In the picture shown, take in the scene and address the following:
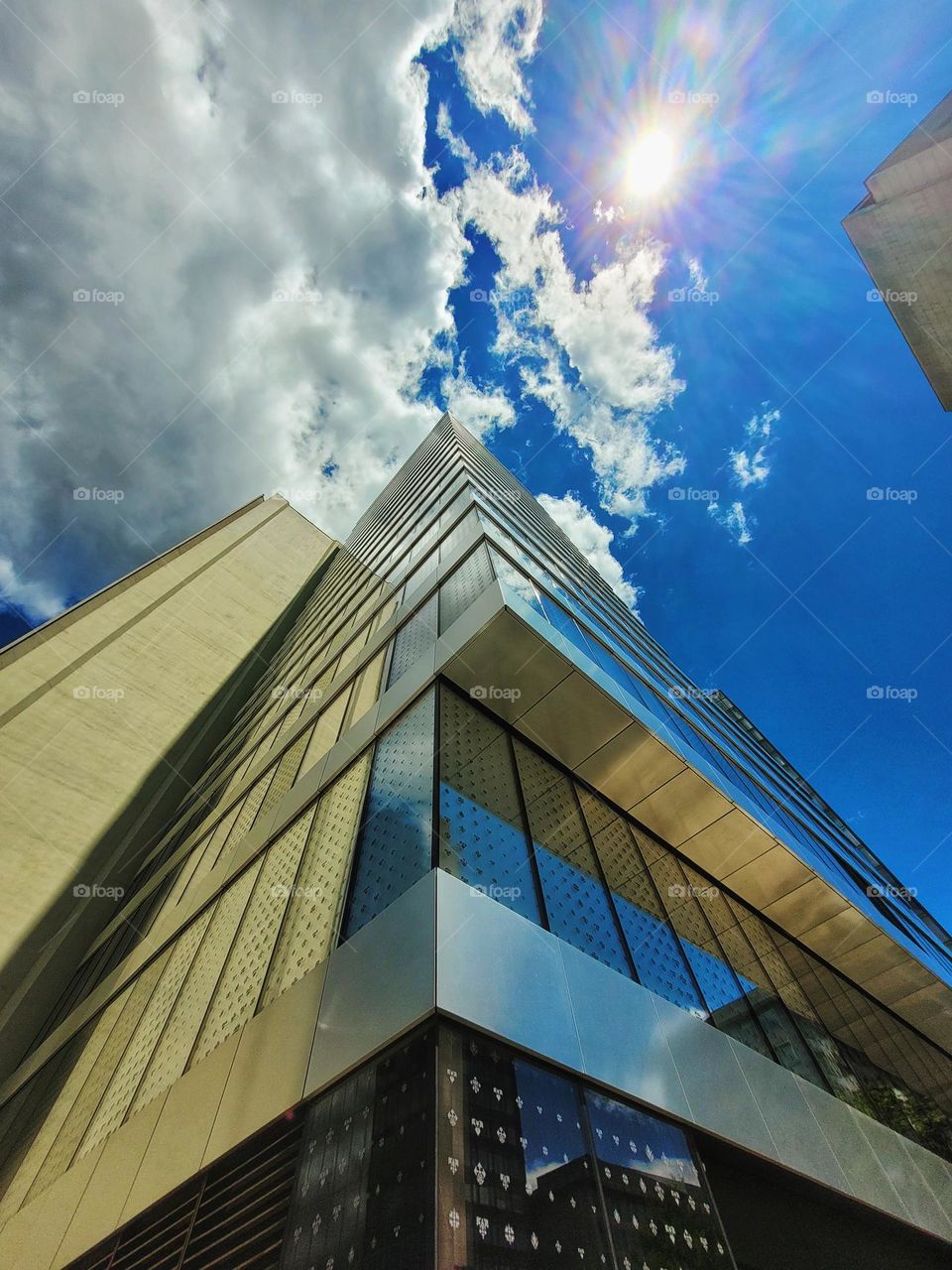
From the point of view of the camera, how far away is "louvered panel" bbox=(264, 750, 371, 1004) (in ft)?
15.6

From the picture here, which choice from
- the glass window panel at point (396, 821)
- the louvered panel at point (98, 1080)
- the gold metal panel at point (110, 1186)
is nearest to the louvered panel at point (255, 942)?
the gold metal panel at point (110, 1186)

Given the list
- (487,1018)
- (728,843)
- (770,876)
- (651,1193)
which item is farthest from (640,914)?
(770,876)

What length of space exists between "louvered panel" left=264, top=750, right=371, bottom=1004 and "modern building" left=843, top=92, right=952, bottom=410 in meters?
22.4

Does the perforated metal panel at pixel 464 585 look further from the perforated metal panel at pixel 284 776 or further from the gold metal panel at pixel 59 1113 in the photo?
the gold metal panel at pixel 59 1113

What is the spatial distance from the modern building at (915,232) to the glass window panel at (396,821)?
21459 millimetres

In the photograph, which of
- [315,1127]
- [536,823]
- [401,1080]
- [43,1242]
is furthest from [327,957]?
[43,1242]

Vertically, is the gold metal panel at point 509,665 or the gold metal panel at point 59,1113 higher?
the gold metal panel at point 509,665

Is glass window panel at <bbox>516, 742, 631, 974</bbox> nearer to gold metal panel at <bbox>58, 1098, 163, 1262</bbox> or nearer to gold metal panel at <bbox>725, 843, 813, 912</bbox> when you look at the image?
gold metal panel at <bbox>725, 843, 813, 912</bbox>

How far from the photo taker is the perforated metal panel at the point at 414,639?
7967 millimetres

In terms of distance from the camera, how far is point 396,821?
523cm

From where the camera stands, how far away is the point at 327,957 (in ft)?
14.4

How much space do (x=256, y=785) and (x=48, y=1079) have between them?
206 inches

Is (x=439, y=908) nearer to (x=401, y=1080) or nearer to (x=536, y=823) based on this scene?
(x=401, y=1080)

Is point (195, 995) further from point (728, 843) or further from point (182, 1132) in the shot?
point (728, 843)
